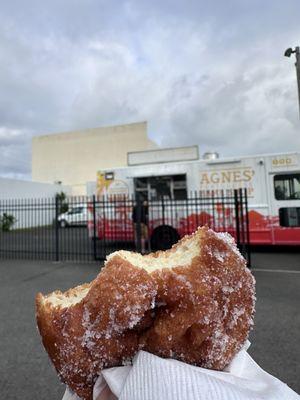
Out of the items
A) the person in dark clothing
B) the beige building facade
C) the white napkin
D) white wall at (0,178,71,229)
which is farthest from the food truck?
the beige building facade

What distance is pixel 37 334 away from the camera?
4.10 m

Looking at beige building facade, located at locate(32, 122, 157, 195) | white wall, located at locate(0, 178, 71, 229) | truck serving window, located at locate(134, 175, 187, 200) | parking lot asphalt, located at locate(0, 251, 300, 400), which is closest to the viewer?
parking lot asphalt, located at locate(0, 251, 300, 400)

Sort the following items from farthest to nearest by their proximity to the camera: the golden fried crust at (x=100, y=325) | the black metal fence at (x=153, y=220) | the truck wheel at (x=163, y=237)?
the truck wheel at (x=163, y=237) → the black metal fence at (x=153, y=220) → the golden fried crust at (x=100, y=325)

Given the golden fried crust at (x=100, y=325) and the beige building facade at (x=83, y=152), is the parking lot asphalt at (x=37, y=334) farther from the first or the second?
the beige building facade at (x=83, y=152)

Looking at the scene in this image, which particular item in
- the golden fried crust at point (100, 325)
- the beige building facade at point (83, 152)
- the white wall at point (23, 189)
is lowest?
the golden fried crust at point (100, 325)

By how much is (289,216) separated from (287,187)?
92 cm

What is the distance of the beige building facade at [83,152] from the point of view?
37594 millimetres

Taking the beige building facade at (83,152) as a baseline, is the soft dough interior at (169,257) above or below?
below

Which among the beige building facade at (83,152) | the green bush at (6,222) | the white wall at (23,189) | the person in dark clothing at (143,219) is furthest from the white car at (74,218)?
the beige building facade at (83,152)

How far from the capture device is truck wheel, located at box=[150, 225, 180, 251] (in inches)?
392

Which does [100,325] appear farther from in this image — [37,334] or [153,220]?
[153,220]

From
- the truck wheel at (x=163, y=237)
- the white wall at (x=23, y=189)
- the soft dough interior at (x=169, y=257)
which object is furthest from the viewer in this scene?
the white wall at (x=23, y=189)

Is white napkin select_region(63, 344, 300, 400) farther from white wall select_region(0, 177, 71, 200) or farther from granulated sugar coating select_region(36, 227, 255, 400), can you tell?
white wall select_region(0, 177, 71, 200)

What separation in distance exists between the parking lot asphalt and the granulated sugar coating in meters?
2.14
